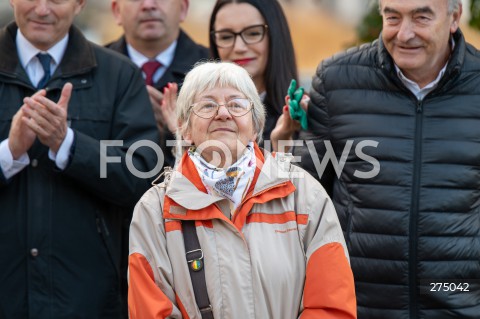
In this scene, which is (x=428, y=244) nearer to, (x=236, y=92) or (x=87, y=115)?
(x=236, y=92)

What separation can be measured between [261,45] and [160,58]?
30.8 inches

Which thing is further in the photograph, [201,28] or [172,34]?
[201,28]

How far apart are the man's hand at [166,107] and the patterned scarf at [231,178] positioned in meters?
1.22

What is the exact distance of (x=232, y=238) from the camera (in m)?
3.60

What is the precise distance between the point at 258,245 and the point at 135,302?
531 mm

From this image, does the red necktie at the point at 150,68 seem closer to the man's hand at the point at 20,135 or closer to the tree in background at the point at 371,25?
the man's hand at the point at 20,135

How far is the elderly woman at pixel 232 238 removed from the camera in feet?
11.6

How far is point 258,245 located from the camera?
3588mm

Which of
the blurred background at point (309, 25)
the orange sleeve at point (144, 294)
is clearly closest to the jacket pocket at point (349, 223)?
the orange sleeve at point (144, 294)

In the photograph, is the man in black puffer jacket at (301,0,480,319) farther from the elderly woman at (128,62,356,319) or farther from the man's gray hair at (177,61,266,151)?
the man's gray hair at (177,61,266,151)

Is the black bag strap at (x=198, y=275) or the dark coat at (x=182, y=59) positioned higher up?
the dark coat at (x=182, y=59)

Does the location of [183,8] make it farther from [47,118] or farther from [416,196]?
[416,196]

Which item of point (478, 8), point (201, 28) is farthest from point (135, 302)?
point (201, 28)

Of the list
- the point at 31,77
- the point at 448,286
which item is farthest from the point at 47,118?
the point at 448,286
